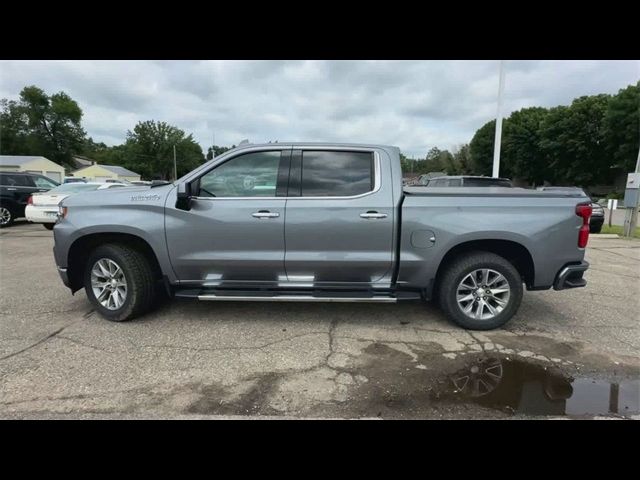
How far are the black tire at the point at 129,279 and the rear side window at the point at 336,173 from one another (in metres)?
1.96

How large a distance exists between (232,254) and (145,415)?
1757mm

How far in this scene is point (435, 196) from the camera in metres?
3.97

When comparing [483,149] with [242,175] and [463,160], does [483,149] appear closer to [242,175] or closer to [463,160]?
[463,160]

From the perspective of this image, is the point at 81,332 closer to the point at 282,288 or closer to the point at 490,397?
the point at 282,288

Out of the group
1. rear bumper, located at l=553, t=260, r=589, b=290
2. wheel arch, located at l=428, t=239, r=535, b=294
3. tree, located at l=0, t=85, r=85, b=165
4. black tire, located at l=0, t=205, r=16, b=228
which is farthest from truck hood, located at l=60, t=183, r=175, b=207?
tree, located at l=0, t=85, r=85, b=165

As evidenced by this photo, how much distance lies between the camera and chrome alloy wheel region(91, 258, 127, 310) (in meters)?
4.12

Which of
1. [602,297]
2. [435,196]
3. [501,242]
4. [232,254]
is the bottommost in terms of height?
[602,297]

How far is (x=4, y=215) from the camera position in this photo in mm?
12227

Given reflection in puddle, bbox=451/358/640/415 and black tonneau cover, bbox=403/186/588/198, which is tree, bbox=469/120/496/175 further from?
reflection in puddle, bbox=451/358/640/415

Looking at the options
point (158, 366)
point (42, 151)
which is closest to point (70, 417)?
point (158, 366)

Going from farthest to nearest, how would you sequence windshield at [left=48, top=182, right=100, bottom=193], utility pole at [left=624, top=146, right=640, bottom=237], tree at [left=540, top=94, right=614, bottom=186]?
1. tree at [left=540, top=94, right=614, bottom=186]
2. utility pole at [left=624, top=146, right=640, bottom=237]
3. windshield at [left=48, top=182, right=100, bottom=193]

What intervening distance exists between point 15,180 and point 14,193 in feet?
2.82

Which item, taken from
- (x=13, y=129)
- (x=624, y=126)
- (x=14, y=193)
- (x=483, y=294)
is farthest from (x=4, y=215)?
(x=13, y=129)

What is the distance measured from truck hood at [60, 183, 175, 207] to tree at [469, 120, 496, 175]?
5805cm
